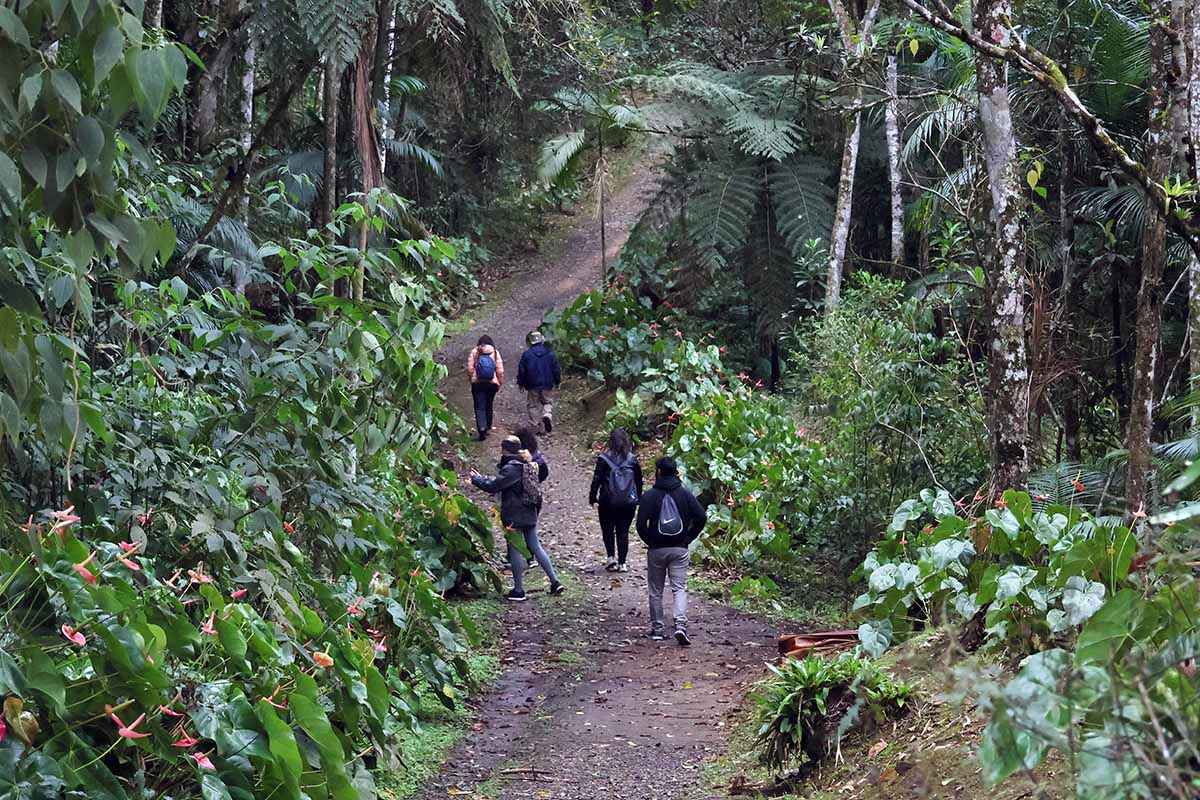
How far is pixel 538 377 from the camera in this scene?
1688 centimetres

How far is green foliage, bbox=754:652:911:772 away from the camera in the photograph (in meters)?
6.09

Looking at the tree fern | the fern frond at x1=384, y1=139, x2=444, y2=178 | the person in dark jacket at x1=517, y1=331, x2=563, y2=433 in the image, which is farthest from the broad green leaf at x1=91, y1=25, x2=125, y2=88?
the fern frond at x1=384, y1=139, x2=444, y2=178

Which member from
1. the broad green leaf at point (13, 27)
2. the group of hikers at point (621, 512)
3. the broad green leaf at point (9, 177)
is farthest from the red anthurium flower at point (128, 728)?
the group of hikers at point (621, 512)

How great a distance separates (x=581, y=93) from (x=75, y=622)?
52.0 ft

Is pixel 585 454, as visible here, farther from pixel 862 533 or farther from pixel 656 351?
pixel 862 533

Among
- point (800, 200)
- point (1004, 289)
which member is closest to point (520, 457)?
point (1004, 289)

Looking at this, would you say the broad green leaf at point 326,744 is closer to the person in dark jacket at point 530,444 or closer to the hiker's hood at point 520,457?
the hiker's hood at point 520,457

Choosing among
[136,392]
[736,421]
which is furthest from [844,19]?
[136,392]

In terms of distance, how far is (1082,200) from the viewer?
38.2 feet

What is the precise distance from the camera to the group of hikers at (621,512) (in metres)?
9.57

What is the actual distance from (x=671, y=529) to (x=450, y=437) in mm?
8263

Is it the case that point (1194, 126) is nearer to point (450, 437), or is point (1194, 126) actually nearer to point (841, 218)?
point (841, 218)

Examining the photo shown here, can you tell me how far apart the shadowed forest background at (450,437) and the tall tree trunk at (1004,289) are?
2cm

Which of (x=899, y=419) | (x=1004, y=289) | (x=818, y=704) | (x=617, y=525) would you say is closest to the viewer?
(x=818, y=704)
